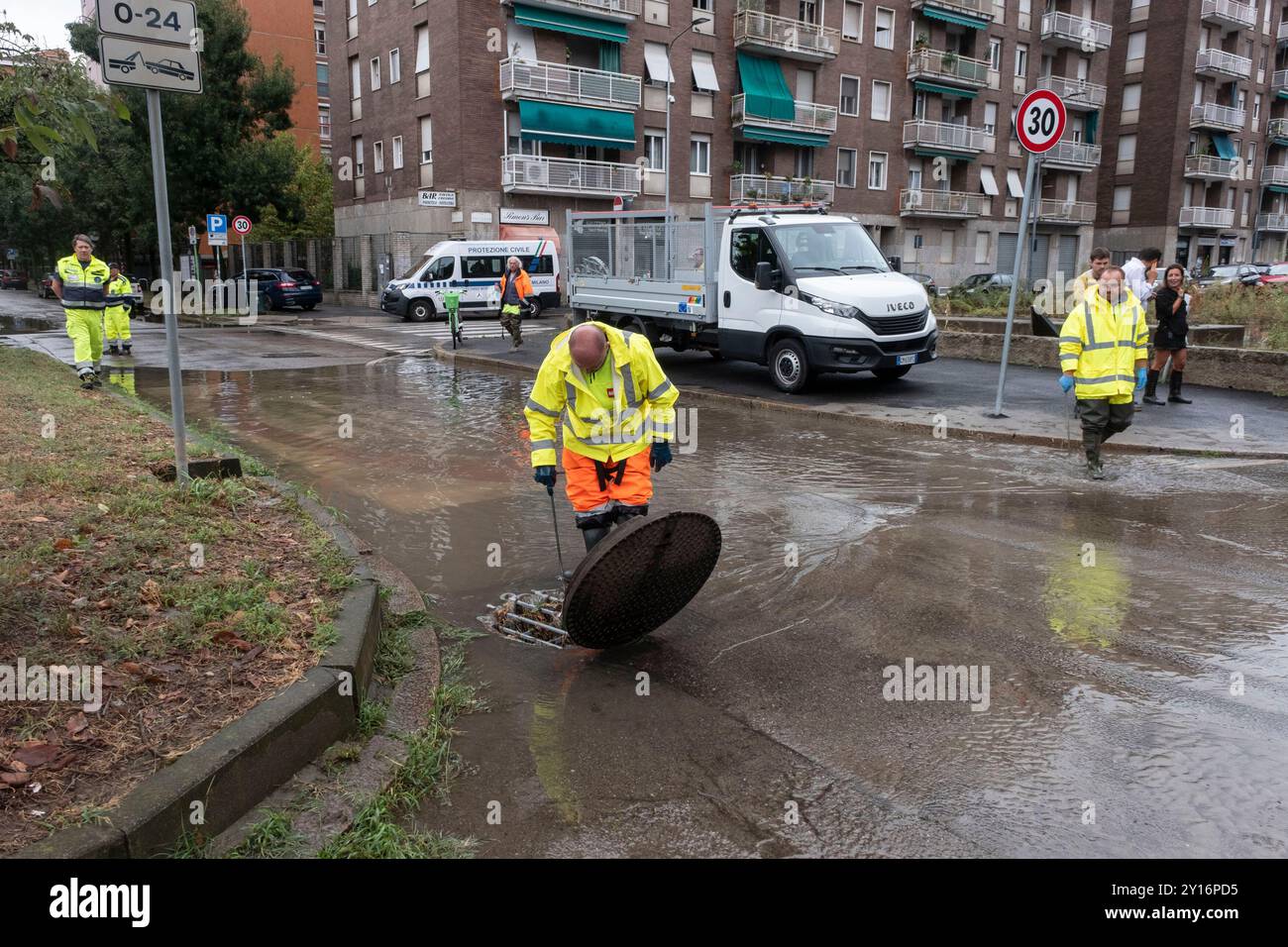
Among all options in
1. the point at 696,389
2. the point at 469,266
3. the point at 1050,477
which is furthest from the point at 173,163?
the point at 1050,477

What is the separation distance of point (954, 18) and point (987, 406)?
132 feet

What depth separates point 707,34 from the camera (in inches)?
1554

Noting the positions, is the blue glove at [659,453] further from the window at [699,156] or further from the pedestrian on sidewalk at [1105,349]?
the window at [699,156]

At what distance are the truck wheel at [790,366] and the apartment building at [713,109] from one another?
23.2 metres

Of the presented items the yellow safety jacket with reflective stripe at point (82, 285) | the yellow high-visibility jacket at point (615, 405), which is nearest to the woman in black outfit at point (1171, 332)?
the yellow high-visibility jacket at point (615, 405)

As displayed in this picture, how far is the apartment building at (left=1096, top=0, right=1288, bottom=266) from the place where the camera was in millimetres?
51562

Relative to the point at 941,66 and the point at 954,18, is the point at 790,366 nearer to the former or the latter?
the point at 941,66

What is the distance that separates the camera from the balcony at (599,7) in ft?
114

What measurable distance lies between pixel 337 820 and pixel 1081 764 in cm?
271

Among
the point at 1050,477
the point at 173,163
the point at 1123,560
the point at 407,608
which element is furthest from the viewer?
the point at 173,163

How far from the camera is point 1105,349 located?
8.25 m

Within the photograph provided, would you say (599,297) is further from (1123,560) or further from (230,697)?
(230,697)

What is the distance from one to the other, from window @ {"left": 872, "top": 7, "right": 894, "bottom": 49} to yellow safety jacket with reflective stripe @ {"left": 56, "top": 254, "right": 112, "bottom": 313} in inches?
1571

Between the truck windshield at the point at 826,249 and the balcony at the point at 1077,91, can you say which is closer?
the truck windshield at the point at 826,249
